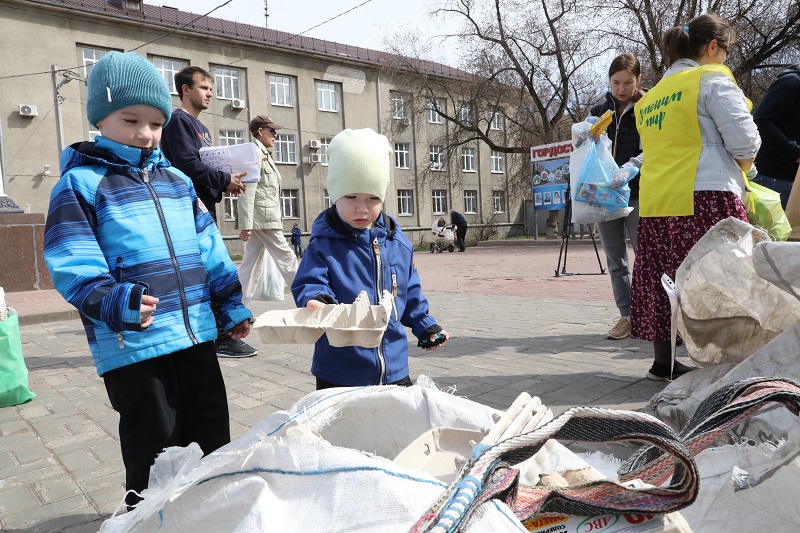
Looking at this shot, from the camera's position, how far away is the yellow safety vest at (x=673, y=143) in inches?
124

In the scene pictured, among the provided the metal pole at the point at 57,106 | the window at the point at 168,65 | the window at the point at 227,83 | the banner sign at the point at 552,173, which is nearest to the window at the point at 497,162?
the window at the point at 227,83

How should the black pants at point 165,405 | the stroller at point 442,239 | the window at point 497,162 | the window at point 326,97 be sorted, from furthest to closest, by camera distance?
the window at point 497,162 < the window at point 326,97 < the stroller at point 442,239 < the black pants at point 165,405

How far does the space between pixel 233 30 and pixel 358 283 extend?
102 feet

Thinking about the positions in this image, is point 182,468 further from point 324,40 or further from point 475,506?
point 324,40

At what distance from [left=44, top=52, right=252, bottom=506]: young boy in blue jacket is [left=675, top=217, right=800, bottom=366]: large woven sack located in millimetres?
1893

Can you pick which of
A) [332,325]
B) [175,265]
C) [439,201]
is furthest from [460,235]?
[332,325]

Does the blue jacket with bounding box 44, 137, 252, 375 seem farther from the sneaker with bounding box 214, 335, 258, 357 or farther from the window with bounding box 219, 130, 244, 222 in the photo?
the window with bounding box 219, 130, 244, 222

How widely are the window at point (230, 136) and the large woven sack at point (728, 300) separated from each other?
2812 centimetres

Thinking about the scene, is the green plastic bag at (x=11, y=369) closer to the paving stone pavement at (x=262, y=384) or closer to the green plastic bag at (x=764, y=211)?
the paving stone pavement at (x=262, y=384)

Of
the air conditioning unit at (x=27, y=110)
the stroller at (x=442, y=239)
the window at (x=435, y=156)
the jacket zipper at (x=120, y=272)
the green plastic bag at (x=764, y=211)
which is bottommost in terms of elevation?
the stroller at (x=442, y=239)

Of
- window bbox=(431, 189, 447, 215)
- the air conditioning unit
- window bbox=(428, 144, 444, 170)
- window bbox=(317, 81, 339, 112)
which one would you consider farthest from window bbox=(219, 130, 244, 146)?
window bbox=(431, 189, 447, 215)

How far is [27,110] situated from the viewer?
2295 cm

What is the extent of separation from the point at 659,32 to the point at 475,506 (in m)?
21.4

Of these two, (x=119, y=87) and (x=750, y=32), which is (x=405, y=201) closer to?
(x=750, y=32)
